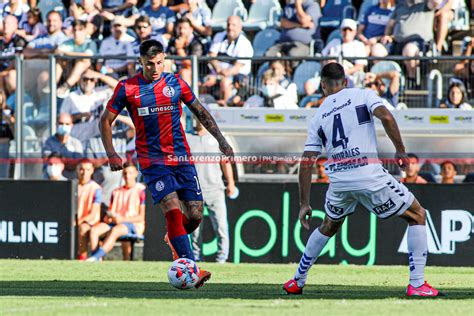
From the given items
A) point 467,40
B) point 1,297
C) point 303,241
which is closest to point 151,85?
point 1,297

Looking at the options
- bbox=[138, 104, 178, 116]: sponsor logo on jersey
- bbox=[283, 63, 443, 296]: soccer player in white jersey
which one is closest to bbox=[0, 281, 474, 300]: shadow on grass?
bbox=[283, 63, 443, 296]: soccer player in white jersey

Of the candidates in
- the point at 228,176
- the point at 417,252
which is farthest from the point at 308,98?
the point at 417,252

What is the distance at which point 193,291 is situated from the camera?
1055 cm

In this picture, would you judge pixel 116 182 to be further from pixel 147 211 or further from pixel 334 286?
pixel 334 286

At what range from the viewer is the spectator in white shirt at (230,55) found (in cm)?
1814

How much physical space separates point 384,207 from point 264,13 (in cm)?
1148

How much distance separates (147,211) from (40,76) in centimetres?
303

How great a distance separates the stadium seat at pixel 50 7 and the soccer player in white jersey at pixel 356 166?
12.7 metres

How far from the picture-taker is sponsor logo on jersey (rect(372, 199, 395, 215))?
9.98m

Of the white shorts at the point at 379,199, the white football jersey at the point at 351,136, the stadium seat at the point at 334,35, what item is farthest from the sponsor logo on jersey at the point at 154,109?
the stadium seat at the point at 334,35

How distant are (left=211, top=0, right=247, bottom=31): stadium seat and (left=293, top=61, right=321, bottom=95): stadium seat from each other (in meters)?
3.34

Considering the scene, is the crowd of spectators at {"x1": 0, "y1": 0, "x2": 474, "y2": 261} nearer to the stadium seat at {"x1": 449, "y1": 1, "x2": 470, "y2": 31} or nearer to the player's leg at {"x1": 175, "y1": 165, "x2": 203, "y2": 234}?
the stadium seat at {"x1": 449, "y1": 1, "x2": 470, "y2": 31}

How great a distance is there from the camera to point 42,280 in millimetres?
12445

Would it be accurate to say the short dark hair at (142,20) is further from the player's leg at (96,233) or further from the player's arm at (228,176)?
the player's leg at (96,233)
